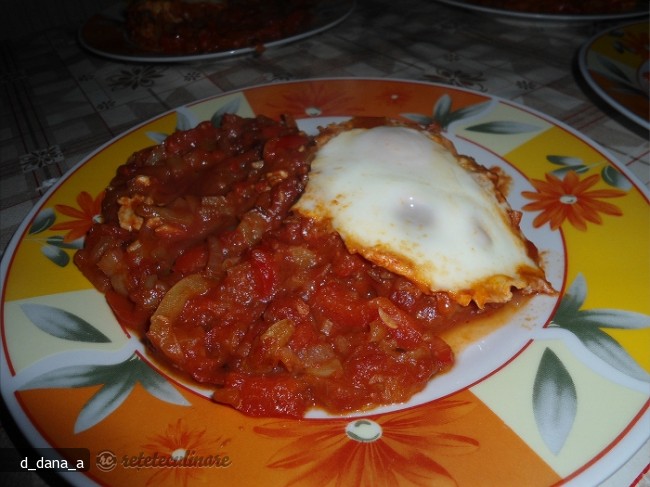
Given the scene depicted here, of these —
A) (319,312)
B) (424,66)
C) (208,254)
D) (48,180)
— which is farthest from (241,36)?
(319,312)

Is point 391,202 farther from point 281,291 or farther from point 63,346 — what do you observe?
point 63,346

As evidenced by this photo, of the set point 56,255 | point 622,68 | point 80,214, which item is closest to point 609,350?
point 56,255

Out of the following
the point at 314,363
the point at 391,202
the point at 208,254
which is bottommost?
the point at 314,363

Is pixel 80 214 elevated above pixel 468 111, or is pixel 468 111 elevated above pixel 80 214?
pixel 468 111

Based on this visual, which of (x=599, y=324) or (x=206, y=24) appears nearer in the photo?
(x=599, y=324)

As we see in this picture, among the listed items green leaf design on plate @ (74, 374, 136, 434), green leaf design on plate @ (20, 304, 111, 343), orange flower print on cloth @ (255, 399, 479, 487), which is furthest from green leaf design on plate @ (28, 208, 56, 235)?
orange flower print on cloth @ (255, 399, 479, 487)

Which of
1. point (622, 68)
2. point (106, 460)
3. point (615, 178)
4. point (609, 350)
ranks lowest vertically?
point (106, 460)

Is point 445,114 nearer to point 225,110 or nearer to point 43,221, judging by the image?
point 225,110
